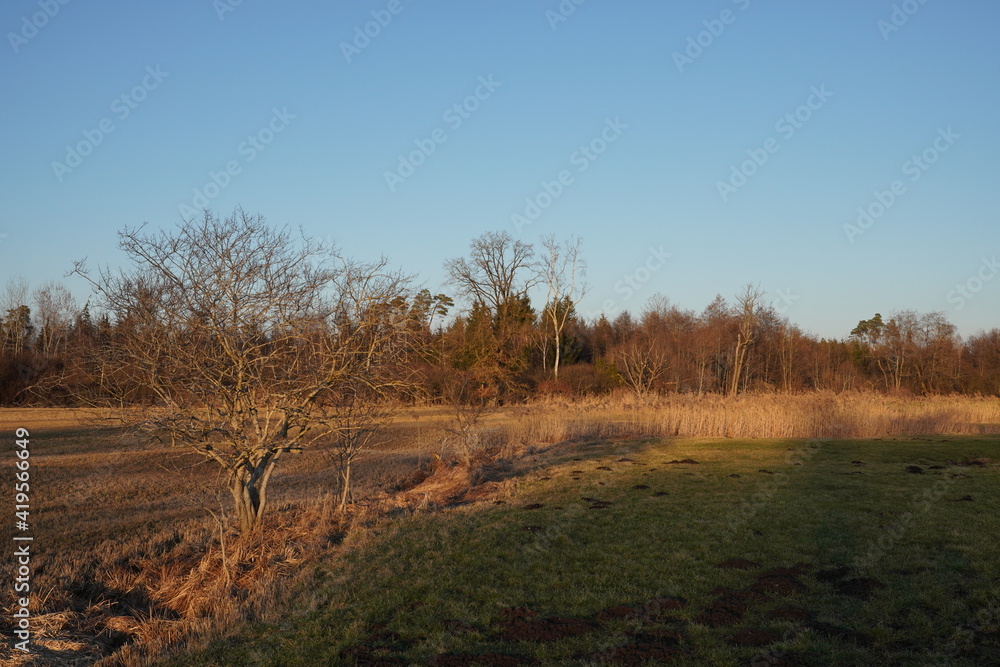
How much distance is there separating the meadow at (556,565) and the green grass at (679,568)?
29 millimetres

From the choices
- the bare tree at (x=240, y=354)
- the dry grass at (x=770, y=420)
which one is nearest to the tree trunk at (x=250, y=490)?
the bare tree at (x=240, y=354)

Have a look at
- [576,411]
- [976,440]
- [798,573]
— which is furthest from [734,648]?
[576,411]

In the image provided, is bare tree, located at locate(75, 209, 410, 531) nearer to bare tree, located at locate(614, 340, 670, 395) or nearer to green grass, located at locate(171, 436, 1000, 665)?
green grass, located at locate(171, 436, 1000, 665)

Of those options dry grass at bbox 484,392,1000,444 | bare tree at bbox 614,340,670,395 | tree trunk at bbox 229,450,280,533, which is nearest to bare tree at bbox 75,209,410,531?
tree trunk at bbox 229,450,280,533

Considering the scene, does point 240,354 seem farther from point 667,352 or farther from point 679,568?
point 667,352

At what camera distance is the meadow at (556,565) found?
17.1 feet

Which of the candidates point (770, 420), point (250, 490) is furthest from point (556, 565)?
point (770, 420)

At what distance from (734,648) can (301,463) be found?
57.4 feet

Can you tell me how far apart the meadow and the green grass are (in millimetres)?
29

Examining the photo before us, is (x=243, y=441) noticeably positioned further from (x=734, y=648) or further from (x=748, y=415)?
(x=748, y=415)

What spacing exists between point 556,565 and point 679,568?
133 cm

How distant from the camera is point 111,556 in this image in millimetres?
9391

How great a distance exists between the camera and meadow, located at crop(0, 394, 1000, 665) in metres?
5.21

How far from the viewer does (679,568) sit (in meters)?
7.03
